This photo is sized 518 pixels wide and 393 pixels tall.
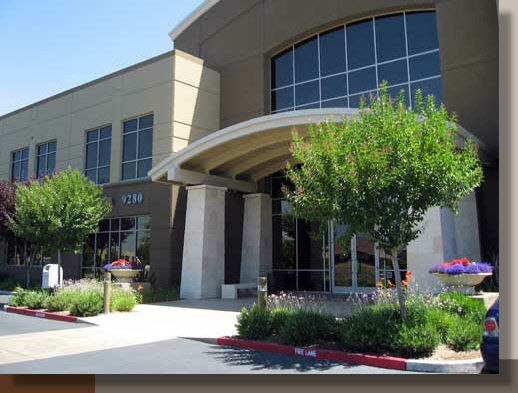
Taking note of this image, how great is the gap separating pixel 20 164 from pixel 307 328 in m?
29.4

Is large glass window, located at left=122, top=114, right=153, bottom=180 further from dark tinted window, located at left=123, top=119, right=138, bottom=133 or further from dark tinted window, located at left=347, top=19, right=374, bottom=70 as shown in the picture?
dark tinted window, located at left=347, top=19, right=374, bottom=70

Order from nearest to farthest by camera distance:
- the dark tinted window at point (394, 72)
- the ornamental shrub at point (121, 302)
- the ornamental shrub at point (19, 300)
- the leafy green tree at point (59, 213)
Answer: the ornamental shrub at point (121, 302) < the ornamental shrub at point (19, 300) < the leafy green tree at point (59, 213) < the dark tinted window at point (394, 72)

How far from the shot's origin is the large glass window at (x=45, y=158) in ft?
101

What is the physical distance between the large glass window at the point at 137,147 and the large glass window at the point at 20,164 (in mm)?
10484

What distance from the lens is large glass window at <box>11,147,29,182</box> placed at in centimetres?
3291

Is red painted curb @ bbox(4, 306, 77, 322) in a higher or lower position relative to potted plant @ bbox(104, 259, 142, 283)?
lower

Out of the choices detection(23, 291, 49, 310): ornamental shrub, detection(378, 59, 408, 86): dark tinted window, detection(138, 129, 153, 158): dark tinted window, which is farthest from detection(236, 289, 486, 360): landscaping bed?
detection(138, 129, 153, 158): dark tinted window

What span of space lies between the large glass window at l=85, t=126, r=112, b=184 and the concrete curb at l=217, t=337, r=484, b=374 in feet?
61.0

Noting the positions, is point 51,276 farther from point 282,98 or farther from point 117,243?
point 282,98

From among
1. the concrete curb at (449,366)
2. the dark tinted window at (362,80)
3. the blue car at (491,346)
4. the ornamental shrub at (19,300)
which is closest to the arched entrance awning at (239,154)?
the dark tinted window at (362,80)

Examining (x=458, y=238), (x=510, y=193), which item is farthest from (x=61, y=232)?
(x=510, y=193)

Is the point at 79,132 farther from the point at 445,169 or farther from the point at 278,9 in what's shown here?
the point at 445,169

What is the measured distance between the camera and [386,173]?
951 centimetres

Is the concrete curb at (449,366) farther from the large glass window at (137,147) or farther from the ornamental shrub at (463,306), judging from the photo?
the large glass window at (137,147)
